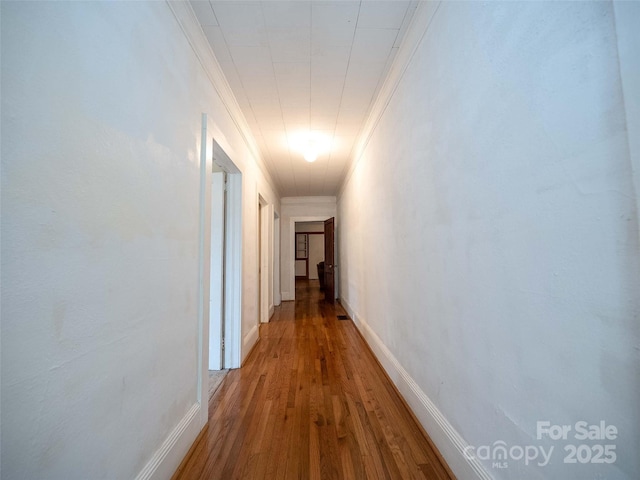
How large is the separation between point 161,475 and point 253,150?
10.3ft

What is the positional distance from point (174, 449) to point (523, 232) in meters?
1.84

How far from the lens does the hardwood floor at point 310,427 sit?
1.35 meters

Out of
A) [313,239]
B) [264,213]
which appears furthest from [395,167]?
[313,239]

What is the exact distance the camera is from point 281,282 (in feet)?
21.6

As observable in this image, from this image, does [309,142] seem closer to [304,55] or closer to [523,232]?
[304,55]

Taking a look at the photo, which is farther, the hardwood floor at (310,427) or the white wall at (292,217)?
the white wall at (292,217)

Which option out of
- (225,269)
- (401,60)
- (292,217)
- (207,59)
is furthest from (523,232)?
(292,217)

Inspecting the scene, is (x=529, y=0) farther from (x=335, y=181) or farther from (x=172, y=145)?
(x=335, y=181)

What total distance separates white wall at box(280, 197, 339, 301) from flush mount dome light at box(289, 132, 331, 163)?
9.59 feet

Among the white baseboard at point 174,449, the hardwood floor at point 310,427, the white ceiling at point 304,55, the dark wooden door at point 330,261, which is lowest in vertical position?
the hardwood floor at point 310,427

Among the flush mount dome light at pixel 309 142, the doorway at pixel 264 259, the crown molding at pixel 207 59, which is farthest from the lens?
the doorway at pixel 264 259

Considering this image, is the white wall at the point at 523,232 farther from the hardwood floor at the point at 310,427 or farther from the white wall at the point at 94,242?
A: the white wall at the point at 94,242

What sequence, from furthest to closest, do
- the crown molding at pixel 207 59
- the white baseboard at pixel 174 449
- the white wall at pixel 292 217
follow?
the white wall at pixel 292 217
the crown molding at pixel 207 59
the white baseboard at pixel 174 449

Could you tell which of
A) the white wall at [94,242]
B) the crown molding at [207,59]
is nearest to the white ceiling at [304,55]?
the crown molding at [207,59]
